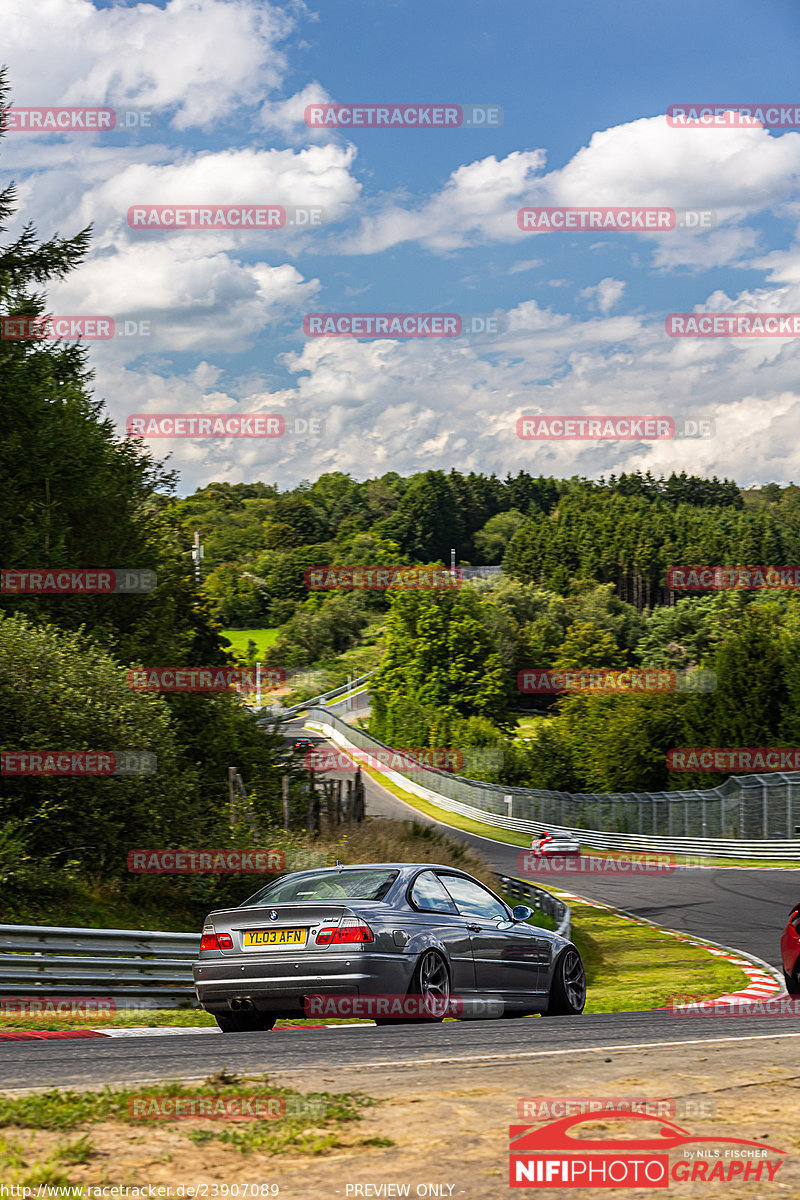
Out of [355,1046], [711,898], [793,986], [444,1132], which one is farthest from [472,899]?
[711,898]

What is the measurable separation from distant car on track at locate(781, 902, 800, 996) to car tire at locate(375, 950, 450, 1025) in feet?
13.9

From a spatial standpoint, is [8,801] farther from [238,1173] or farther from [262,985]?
[238,1173]

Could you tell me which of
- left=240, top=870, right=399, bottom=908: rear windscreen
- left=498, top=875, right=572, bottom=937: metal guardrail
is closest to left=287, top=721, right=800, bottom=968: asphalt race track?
left=498, top=875, right=572, bottom=937: metal guardrail

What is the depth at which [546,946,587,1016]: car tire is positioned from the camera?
10289 mm

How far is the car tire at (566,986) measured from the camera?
1029 centimetres

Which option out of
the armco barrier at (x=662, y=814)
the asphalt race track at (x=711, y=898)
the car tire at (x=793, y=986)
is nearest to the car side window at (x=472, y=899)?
the car tire at (x=793, y=986)

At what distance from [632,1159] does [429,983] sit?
14.4 feet

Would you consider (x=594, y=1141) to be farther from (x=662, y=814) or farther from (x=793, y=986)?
(x=662, y=814)

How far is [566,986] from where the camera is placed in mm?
10422

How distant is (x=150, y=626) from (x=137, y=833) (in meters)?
9.67

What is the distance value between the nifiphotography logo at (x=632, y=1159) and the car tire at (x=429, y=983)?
3807 millimetres

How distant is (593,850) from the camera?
54.9 meters

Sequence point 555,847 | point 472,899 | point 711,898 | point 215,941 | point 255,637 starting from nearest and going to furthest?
1. point 215,941
2. point 472,899
3. point 711,898
4. point 555,847
5. point 255,637

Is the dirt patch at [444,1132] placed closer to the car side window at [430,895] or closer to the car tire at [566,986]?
the car side window at [430,895]
